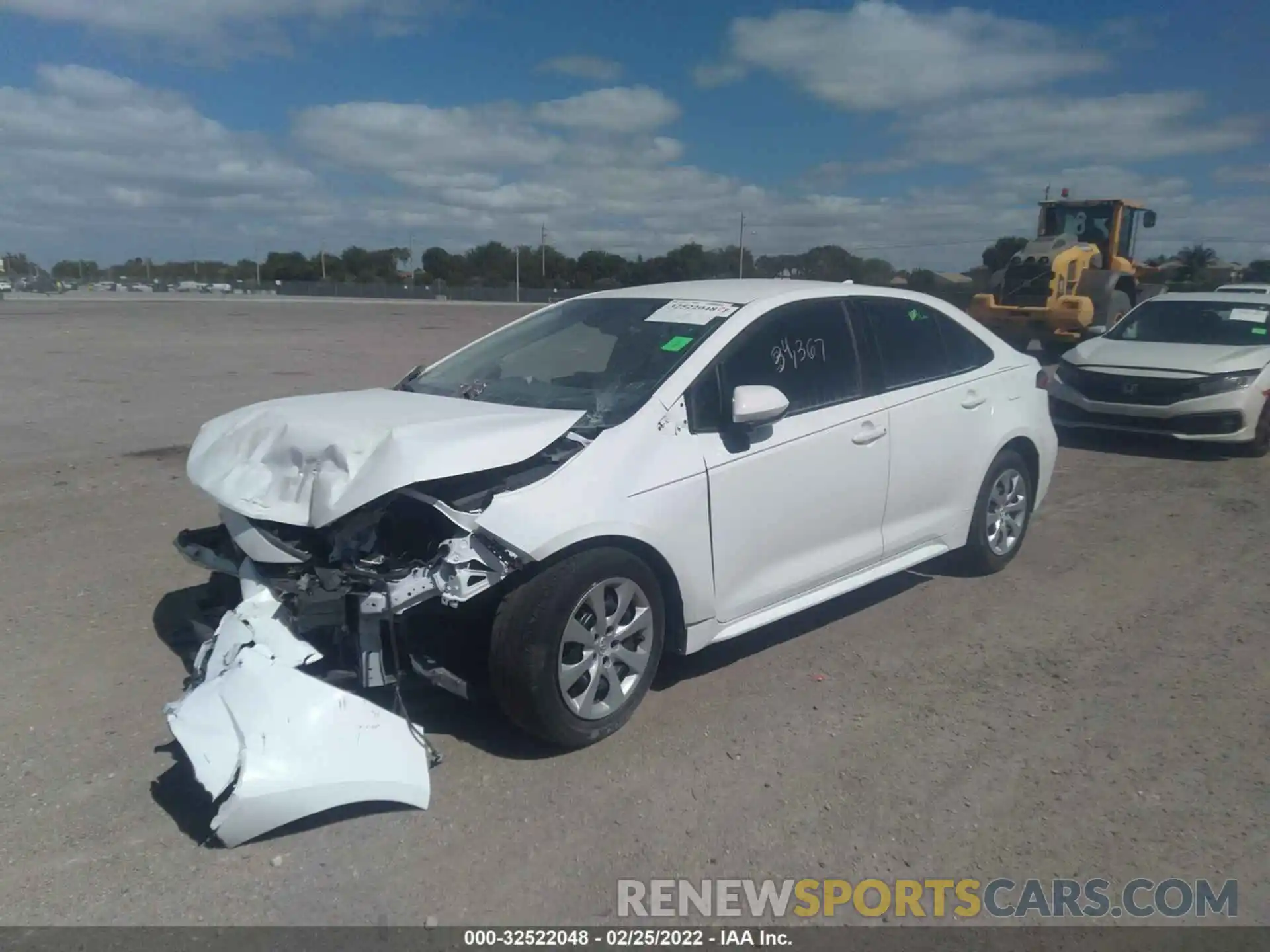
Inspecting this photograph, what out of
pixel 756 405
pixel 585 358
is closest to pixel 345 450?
pixel 585 358

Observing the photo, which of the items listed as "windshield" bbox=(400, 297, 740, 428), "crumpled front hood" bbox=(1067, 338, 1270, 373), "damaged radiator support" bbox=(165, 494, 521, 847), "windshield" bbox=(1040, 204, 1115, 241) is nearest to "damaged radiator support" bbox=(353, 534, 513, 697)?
"damaged radiator support" bbox=(165, 494, 521, 847)

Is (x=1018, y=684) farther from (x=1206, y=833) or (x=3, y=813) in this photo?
(x=3, y=813)

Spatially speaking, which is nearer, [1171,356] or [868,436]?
[868,436]

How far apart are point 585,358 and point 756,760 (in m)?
2.09

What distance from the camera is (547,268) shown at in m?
80.2

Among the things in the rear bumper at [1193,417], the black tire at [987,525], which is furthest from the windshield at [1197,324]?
the black tire at [987,525]

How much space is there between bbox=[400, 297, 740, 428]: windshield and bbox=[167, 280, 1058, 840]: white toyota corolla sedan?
2 cm

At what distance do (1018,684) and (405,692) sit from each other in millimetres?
2805

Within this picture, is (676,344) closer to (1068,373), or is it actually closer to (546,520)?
(546,520)

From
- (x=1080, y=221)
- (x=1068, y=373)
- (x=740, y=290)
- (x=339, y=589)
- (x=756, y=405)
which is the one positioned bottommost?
(x=339, y=589)

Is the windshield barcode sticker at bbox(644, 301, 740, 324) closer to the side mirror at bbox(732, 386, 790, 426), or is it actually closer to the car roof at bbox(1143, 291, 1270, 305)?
the side mirror at bbox(732, 386, 790, 426)

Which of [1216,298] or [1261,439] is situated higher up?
[1216,298]

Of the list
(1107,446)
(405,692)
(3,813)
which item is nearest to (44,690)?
(3,813)

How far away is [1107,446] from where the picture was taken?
10.9 m
